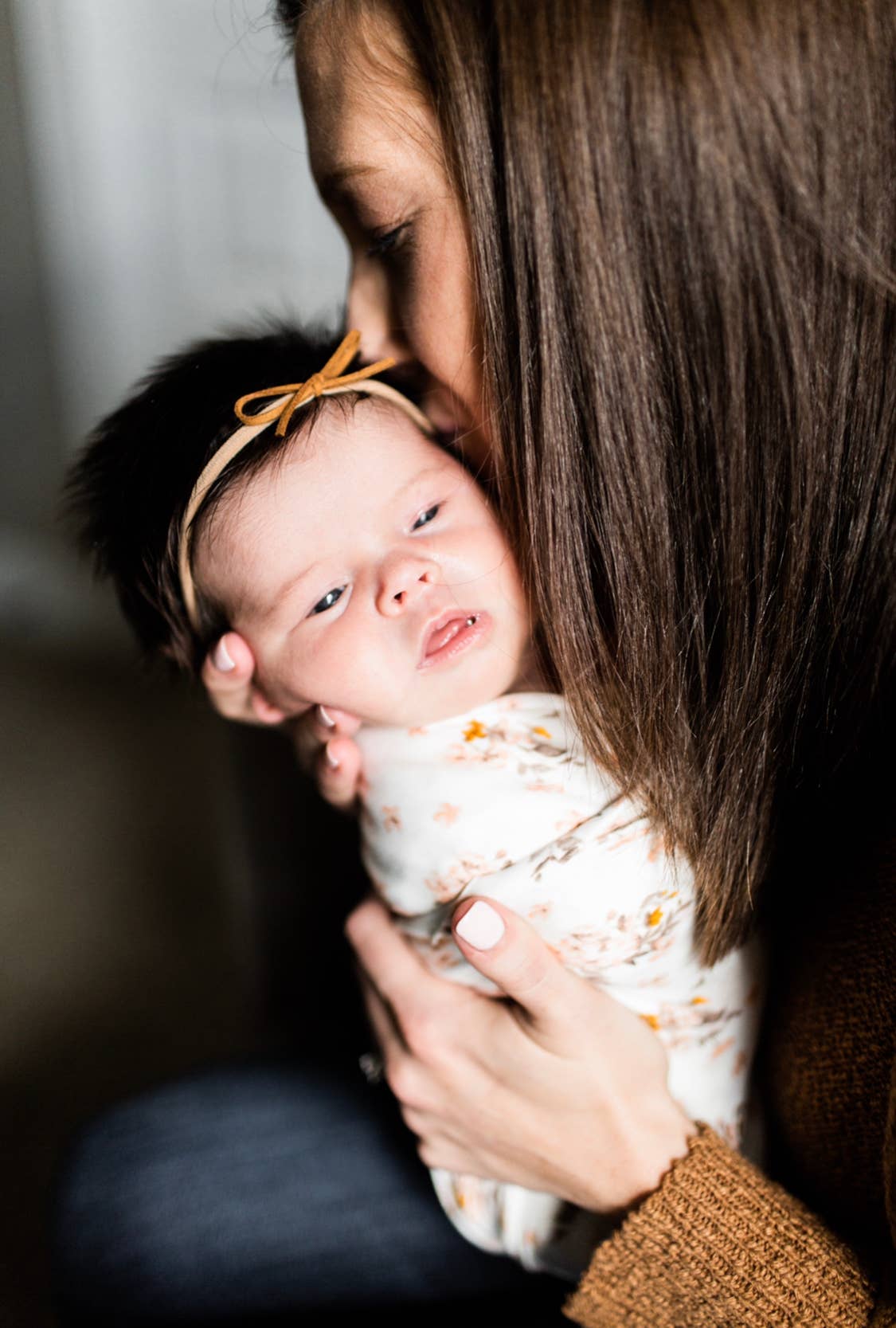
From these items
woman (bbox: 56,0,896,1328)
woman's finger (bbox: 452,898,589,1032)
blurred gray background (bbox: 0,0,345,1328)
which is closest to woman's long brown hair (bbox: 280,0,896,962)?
woman (bbox: 56,0,896,1328)

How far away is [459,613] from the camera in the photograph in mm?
785

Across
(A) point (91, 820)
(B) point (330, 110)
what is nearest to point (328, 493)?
(B) point (330, 110)

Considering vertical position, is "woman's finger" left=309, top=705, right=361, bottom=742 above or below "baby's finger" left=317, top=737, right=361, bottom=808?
above

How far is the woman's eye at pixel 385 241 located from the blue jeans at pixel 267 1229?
0.82m

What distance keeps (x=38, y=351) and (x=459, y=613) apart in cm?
122

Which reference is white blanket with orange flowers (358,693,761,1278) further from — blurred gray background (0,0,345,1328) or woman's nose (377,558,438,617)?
blurred gray background (0,0,345,1328)

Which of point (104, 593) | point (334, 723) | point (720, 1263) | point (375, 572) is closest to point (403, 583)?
point (375, 572)

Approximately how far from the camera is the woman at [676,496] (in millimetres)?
590

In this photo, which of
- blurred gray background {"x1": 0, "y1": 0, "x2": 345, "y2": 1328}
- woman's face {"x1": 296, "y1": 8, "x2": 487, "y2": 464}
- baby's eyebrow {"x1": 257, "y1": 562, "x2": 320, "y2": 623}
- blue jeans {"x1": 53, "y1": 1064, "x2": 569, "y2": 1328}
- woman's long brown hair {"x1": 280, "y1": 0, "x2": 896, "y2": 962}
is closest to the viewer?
woman's long brown hair {"x1": 280, "y1": 0, "x2": 896, "y2": 962}

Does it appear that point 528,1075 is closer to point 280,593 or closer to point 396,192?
point 280,593

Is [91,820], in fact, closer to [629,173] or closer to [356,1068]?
[356,1068]

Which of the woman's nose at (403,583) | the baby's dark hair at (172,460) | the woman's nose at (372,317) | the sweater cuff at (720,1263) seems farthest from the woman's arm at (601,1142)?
the woman's nose at (372,317)

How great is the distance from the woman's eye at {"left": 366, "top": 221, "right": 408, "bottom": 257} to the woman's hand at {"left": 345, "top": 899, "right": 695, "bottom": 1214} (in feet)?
1.60

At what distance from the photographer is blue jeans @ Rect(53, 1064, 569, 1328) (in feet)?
3.13
